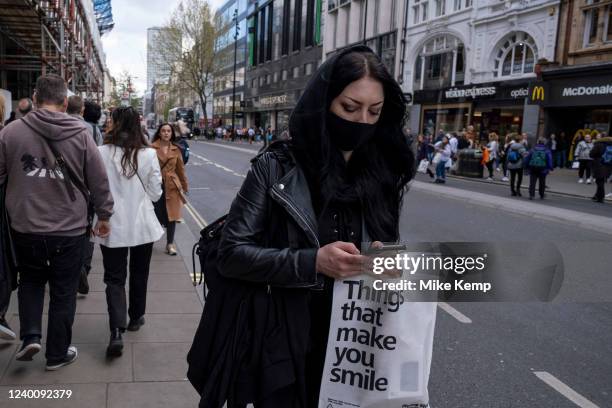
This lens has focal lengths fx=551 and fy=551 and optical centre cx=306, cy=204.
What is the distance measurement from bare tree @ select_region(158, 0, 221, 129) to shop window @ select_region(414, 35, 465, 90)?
123ft

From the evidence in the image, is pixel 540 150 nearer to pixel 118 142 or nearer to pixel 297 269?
pixel 118 142

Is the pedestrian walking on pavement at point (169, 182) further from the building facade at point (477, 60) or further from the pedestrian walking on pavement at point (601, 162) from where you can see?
the building facade at point (477, 60)

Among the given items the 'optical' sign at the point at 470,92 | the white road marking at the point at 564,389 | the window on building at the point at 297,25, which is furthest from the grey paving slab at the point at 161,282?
the window on building at the point at 297,25

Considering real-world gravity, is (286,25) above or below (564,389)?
above

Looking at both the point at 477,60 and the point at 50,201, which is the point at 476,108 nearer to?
the point at 477,60

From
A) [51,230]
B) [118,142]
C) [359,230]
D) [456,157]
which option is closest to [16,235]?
[51,230]

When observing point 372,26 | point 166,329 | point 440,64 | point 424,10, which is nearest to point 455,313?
point 166,329

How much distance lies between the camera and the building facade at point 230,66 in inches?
2926

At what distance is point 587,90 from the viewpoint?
22531 mm

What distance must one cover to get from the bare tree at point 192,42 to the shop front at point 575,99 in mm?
47969

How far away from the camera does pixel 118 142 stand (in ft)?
13.6

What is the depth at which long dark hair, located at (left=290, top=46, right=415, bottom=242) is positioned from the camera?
5.63 ft

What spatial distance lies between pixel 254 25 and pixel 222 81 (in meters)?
11.5

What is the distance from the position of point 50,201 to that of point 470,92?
90.8 feet
